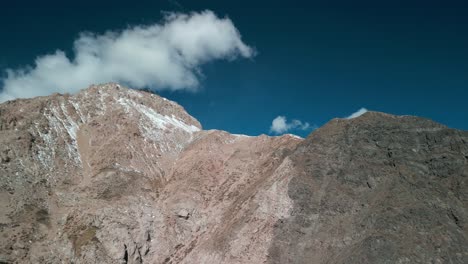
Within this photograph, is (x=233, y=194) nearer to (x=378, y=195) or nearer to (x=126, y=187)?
(x=126, y=187)

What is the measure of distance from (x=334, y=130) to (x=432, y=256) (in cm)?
2593

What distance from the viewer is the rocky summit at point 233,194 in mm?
57219

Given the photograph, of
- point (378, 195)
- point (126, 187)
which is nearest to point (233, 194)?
point (126, 187)

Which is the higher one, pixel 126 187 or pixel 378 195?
pixel 378 195

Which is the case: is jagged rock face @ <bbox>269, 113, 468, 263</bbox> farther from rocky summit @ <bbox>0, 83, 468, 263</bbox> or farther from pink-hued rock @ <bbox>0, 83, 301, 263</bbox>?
pink-hued rock @ <bbox>0, 83, 301, 263</bbox>

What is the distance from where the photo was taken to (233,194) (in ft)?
237

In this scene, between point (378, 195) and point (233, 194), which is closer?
point (378, 195)

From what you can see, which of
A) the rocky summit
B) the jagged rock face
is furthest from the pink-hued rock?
the jagged rock face

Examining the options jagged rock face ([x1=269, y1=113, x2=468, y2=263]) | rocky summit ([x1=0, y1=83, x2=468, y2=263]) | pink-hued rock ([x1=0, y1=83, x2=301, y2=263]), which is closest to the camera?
jagged rock face ([x1=269, y1=113, x2=468, y2=263])

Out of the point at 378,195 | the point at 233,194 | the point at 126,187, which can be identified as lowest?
the point at 126,187

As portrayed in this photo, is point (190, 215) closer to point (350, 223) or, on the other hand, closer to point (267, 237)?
point (267, 237)

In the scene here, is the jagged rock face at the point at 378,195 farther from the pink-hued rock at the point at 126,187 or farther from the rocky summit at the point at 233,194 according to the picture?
the pink-hued rock at the point at 126,187

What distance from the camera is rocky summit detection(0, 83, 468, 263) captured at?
5722 cm

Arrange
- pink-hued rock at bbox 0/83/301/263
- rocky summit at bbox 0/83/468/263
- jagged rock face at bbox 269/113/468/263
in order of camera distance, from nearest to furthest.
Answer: jagged rock face at bbox 269/113/468/263 → rocky summit at bbox 0/83/468/263 → pink-hued rock at bbox 0/83/301/263
